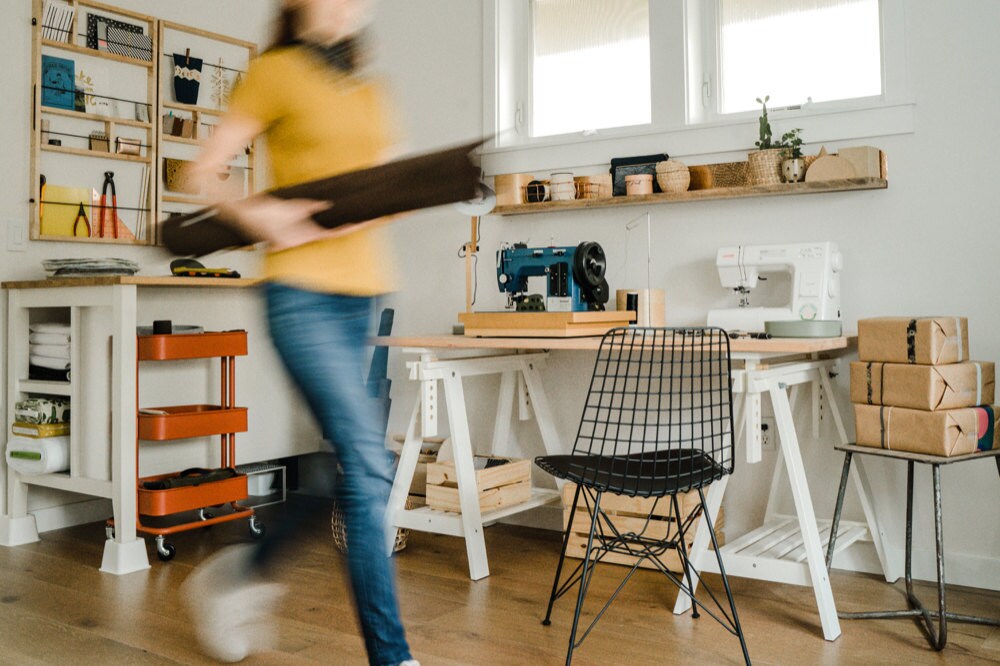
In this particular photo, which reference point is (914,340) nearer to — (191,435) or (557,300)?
(557,300)

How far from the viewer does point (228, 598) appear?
1.96 meters

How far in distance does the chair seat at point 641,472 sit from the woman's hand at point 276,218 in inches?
39.2

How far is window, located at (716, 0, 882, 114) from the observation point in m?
3.09

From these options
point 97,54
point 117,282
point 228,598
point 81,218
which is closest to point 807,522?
point 228,598

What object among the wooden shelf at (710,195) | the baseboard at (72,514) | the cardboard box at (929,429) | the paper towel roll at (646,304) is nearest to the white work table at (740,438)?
the cardboard box at (929,429)

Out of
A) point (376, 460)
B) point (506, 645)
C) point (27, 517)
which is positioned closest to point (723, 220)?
point (506, 645)

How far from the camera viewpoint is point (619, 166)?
3381 mm

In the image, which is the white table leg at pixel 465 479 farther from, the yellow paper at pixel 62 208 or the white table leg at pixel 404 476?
the yellow paper at pixel 62 208

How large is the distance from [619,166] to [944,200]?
3.73ft

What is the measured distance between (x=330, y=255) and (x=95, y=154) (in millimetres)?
2494

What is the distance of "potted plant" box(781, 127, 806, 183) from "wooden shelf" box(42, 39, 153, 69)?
8.76ft

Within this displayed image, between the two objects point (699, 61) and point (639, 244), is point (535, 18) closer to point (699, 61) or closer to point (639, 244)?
point (699, 61)

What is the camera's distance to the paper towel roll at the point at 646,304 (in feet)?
10.1

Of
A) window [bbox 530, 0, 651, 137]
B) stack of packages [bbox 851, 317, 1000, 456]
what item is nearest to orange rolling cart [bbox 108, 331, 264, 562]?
window [bbox 530, 0, 651, 137]
